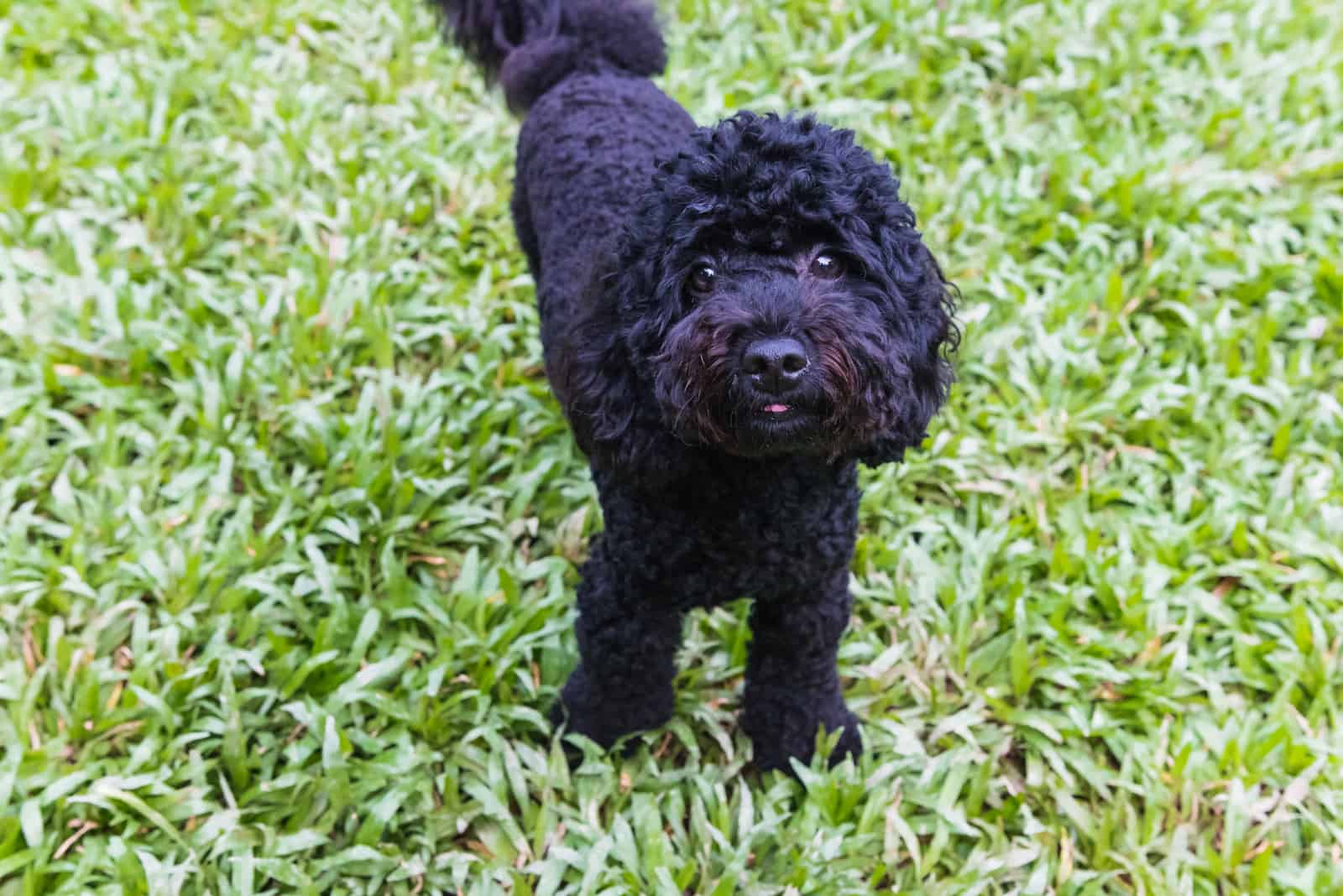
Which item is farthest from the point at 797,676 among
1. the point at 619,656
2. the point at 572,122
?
the point at 572,122

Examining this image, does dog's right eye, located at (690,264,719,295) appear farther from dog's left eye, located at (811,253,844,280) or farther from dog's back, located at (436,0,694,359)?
dog's back, located at (436,0,694,359)

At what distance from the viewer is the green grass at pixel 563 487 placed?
2707 mm

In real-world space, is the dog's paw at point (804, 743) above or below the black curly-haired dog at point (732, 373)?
below

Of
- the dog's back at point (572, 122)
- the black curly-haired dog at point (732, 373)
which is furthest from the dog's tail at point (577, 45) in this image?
the black curly-haired dog at point (732, 373)

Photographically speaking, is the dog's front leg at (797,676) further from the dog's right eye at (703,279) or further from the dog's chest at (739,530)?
the dog's right eye at (703,279)

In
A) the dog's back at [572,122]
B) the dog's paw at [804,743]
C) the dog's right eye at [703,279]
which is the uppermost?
the dog's back at [572,122]

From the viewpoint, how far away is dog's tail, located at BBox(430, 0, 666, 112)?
3352 mm

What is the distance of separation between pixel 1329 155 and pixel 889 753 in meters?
3.50

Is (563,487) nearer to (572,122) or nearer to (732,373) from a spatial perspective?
(572,122)

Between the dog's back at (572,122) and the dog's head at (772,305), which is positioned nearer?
the dog's head at (772,305)

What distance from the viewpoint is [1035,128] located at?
4828 mm

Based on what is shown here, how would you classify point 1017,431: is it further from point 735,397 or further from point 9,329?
point 9,329

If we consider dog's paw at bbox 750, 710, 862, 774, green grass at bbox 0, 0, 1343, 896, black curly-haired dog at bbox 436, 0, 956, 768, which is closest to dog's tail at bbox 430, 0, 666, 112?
black curly-haired dog at bbox 436, 0, 956, 768

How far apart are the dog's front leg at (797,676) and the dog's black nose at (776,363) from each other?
0.83m
